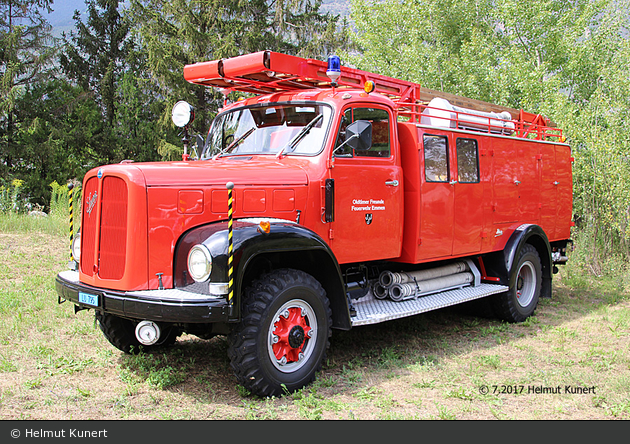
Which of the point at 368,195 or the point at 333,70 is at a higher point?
the point at 333,70

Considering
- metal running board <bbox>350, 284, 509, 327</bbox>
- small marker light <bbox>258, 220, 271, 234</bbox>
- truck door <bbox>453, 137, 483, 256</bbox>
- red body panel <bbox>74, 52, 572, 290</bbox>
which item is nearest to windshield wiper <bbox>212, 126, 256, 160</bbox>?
red body panel <bbox>74, 52, 572, 290</bbox>

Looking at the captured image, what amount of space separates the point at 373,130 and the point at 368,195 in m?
0.74

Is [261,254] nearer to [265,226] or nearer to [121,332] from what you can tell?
[265,226]

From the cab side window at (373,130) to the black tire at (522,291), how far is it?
287 cm

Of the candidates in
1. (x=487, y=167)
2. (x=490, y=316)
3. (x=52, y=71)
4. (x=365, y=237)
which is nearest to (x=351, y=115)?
(x=365, y=237)

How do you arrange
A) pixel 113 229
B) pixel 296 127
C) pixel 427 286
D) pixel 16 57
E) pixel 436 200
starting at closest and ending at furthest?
pixel 113 229 < pixel 296 127 < pixel 436 200 < pixel 427 286 < pixel 16 57

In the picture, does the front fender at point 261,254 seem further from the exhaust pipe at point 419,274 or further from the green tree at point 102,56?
the green tree at point 102,56

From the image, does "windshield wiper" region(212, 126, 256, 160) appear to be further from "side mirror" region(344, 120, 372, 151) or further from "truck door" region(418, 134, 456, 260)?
"truck door" region(418, 134, 456, 260)

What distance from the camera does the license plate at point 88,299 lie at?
426 centimetres

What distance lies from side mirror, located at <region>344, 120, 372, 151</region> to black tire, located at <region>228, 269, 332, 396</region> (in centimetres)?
135

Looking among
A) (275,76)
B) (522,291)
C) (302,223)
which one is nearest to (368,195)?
(302,223)

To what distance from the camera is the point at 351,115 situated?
544 cm

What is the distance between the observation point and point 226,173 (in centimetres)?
454

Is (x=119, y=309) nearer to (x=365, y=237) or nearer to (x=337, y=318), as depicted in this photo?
(x=337, y=318)
